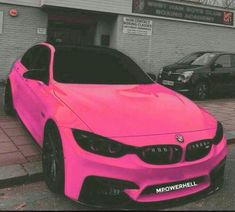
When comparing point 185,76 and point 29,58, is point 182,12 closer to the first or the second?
point 185,76

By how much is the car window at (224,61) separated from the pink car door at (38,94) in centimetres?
843

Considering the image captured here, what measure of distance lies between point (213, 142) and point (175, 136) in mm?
472

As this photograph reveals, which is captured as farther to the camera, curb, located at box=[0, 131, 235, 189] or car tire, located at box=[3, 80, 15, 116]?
car tire, located at box=[3, 80, 15, 116]

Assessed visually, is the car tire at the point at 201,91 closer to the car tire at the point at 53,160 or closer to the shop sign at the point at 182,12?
the shop sign at the point at 182,12

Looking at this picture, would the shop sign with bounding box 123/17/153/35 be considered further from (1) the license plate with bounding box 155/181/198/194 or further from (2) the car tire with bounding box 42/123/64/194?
(1) the license plate with bounding box 155/181/198/194

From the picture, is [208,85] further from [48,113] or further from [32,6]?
[48,113]

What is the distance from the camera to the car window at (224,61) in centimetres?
1307

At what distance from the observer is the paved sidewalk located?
14.9 ft

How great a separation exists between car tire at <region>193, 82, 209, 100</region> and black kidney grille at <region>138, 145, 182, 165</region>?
8.71 meters

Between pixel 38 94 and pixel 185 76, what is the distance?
25.5 feet

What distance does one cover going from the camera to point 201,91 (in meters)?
12.3

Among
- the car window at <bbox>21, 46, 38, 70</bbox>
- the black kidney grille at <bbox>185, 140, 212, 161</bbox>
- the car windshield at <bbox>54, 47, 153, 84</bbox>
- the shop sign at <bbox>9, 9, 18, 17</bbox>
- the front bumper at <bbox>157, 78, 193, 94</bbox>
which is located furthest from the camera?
the shop sign at <bbox>9, 9, 18, 17</bbox>

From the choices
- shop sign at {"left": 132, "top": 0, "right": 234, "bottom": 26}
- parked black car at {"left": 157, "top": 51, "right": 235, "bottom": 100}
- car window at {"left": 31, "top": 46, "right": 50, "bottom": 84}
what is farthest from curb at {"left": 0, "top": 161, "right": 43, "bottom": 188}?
shop sign at {"left": 132, "top": 0, "right": 234, "bottom": 26}

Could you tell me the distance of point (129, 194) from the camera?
11.5 ft
